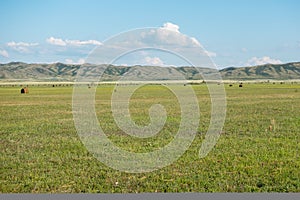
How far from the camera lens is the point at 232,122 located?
17734mm

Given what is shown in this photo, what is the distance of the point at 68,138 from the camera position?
13.6 m

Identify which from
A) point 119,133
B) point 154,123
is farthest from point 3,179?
point 154,123

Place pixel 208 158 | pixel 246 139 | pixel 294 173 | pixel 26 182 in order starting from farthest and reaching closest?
pixel 246 139 → pixel 208 158 → pixel 294 173 → pixel 26 182

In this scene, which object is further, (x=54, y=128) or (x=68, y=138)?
(x=54, y=128)

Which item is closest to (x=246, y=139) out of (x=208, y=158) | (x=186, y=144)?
(x=186, y=144)

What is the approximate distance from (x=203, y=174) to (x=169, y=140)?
4874 millimetres

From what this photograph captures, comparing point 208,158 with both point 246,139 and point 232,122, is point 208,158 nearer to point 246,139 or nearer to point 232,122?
point 246,139

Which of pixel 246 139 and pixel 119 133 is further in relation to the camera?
pixel 119 133

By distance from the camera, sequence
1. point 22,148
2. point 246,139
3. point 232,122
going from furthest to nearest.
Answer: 1. point 232,122
2. point 246,139
3. point 22,148

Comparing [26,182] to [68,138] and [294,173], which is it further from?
[68,138]

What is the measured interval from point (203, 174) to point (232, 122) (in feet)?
31.6

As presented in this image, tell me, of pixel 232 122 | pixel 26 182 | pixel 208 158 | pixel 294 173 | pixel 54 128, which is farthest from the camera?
pixel 232 122

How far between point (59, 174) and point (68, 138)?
5.22m

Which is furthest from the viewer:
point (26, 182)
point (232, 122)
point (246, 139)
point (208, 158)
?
point (232, 122)
